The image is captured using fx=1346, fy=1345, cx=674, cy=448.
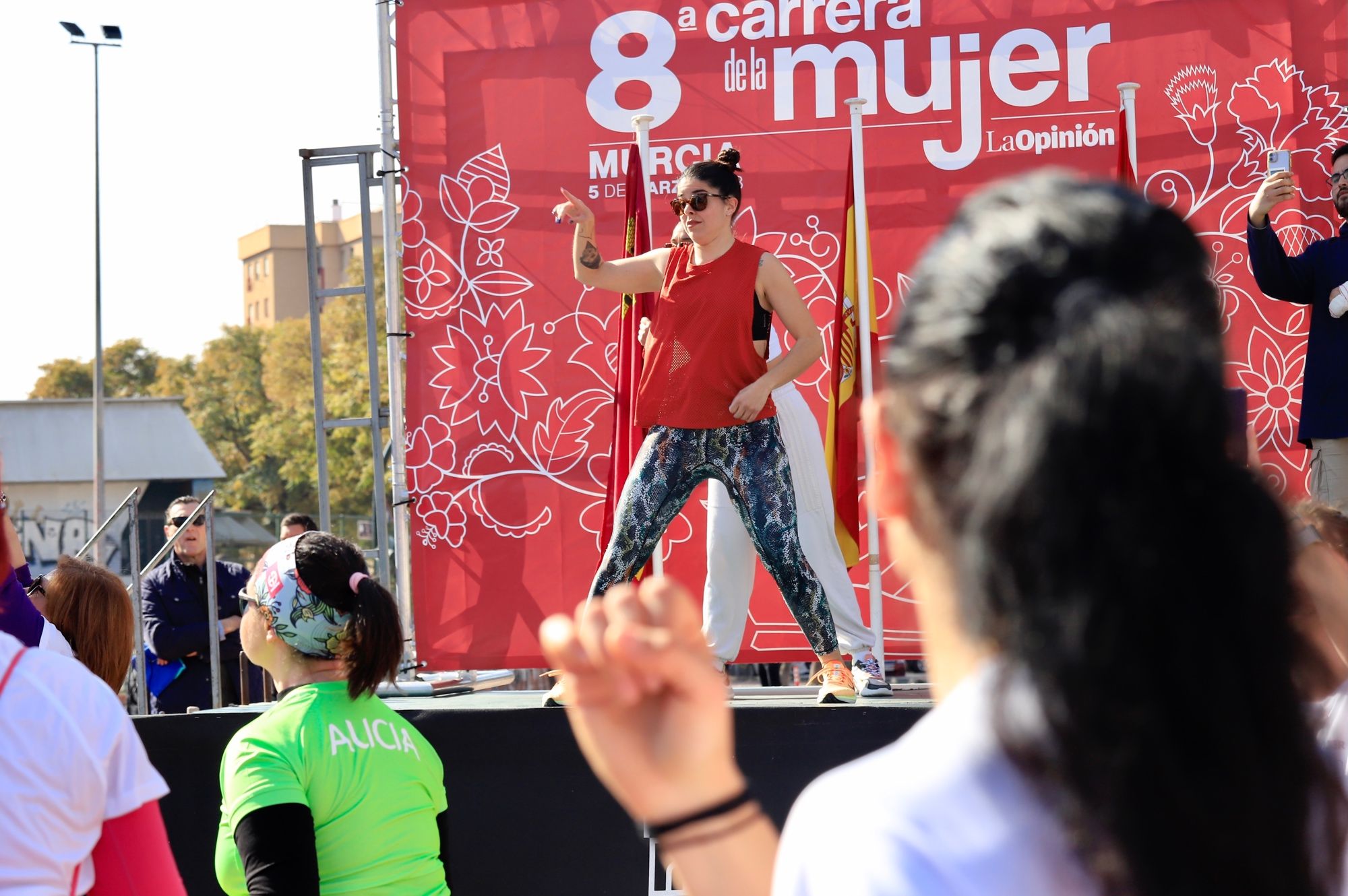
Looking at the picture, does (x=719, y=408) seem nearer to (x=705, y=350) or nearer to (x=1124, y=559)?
(x=705, y=350)

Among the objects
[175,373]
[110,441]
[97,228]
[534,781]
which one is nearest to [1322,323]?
[534,781]

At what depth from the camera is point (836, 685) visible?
4551mm

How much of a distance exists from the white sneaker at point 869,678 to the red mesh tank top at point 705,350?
97cm

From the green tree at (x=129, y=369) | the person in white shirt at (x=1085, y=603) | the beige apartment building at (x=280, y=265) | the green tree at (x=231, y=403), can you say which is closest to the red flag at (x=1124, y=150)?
the person in white shirt at (x=1085, y=603)

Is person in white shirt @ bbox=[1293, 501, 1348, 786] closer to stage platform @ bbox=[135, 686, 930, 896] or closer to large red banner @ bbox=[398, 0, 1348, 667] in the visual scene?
stage platform @ bbox=[135, 686, 930, 896]

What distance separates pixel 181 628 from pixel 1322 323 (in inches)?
203

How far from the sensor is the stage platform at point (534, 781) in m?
4.48

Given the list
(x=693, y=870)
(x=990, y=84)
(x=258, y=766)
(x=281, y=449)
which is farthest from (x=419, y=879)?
(x=281, y=449)

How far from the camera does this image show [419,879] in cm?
250

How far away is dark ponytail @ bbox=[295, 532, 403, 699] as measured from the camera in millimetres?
2555

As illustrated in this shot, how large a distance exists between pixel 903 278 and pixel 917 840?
555cm

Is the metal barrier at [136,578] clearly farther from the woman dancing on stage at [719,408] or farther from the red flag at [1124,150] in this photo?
the red flag at [1124,150]

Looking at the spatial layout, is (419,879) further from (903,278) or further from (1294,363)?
(1294,363)

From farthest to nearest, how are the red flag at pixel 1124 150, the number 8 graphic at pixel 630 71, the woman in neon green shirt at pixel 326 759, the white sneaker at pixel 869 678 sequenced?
the number 8 graphic at pixel 630 71 < the red flag at pixel 1124 150 < the white sneaker at pixel 869 678 < the woman in neon green shirt at pixel 326 759
